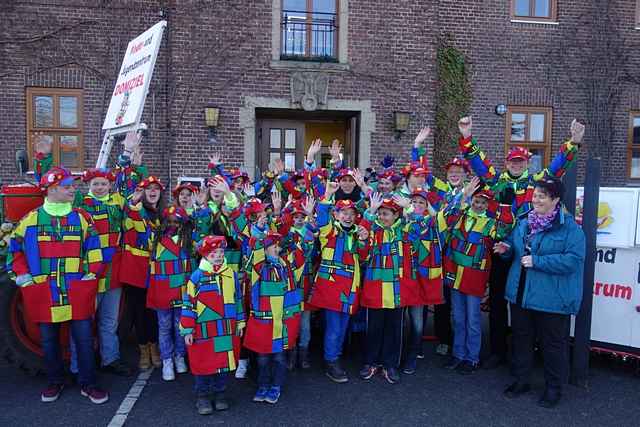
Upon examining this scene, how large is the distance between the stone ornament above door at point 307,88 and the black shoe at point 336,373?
5961mm

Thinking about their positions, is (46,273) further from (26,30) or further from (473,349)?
(26,30)

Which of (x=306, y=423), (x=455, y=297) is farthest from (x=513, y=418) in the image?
(x=306, y=423)

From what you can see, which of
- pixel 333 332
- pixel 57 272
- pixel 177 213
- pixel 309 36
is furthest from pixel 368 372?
pixel 309 36

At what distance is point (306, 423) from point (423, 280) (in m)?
1.67

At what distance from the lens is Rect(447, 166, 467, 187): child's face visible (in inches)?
201

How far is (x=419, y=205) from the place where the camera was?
4395 millimetres

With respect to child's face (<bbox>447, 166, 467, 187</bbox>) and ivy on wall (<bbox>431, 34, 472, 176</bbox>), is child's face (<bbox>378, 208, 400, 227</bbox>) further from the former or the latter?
ivy on wall (<bbox>431, 34, 472, 176</bbox>)

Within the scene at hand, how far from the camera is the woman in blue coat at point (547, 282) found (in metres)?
3.73

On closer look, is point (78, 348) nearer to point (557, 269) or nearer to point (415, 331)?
point (415, 331)

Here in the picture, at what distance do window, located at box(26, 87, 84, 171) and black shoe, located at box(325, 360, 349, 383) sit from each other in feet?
23.0

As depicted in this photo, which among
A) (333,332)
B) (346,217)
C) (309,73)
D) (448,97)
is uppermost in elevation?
(309,73)

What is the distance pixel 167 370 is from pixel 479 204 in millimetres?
3030

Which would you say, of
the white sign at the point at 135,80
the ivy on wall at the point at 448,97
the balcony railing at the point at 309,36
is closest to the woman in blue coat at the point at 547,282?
the white sign at the point at 135,80

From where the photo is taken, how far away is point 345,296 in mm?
4246
